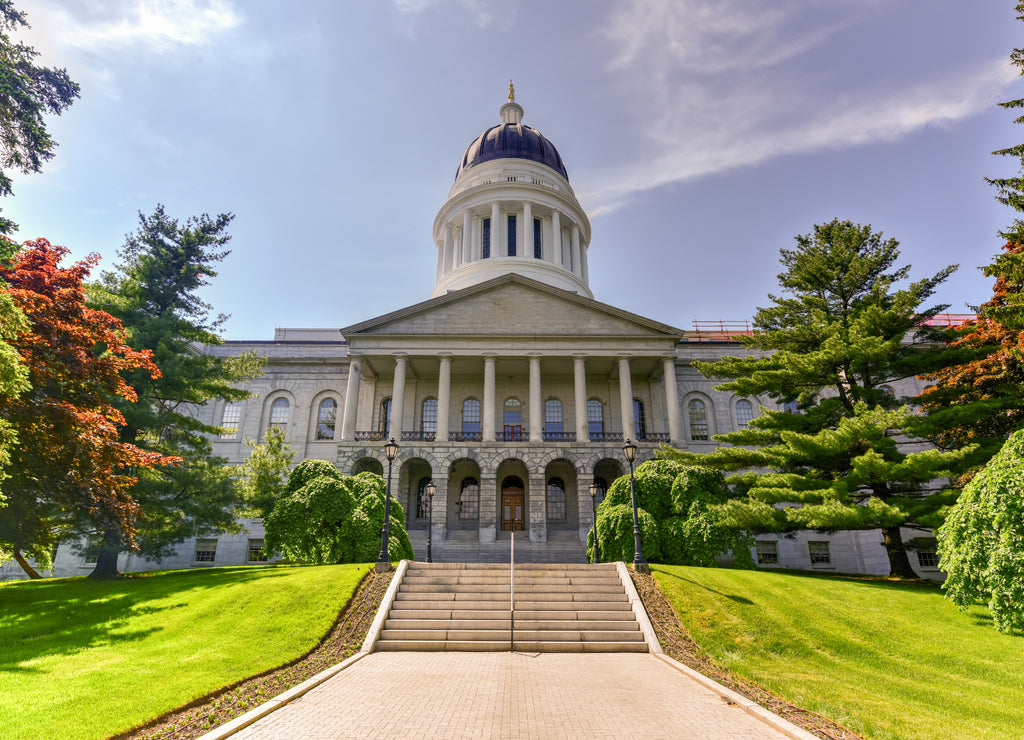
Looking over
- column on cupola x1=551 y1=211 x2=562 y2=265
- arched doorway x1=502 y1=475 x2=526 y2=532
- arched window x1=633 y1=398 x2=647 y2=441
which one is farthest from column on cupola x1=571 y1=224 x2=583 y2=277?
arched doorway x1=502 y1=475 x2=526 y2=532

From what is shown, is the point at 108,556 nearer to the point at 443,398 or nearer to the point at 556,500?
the point at 443,398

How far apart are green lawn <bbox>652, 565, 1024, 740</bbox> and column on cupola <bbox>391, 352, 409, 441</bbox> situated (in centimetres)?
1698

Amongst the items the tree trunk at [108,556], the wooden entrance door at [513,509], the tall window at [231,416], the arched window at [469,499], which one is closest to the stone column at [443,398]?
the arched window at [469,499]

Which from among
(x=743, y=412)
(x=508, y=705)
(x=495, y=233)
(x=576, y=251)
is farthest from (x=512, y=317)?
(x=508, y=705)

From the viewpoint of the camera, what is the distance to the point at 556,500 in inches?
1277

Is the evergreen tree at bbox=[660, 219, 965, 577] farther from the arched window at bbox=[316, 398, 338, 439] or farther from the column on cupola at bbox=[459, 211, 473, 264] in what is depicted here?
the column on cupola at bbox=[459, 211, 473, 264]

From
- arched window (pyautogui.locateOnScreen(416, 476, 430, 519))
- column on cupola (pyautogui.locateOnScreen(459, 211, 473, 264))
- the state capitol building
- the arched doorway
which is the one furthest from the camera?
column on cupola (pyautogui.locateOnScreen(459, 211, 473, 264))

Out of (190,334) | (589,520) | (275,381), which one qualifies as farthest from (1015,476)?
(275,381)

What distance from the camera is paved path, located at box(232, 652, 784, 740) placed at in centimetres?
648

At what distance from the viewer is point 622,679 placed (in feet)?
30.4

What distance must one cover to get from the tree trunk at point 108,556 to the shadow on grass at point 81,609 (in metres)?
0.44

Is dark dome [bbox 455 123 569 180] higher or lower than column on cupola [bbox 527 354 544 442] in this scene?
higher

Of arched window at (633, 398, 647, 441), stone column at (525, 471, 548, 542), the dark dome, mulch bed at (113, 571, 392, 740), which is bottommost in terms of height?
mulch bed at (113, 571, 392, 740)

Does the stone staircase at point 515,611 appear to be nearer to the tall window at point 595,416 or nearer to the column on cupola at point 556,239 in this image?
the tall window at point 595,416
